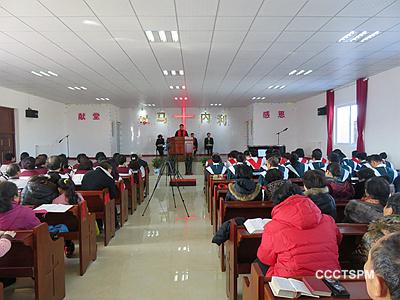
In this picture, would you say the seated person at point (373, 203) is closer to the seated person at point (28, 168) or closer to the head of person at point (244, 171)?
the head of person at point (244, 171)

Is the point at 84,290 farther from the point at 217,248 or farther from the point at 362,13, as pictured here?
the point at 362,13

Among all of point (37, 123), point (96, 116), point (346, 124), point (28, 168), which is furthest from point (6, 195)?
point (96, 116)

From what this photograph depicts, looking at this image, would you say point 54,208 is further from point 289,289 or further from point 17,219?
point 289,289

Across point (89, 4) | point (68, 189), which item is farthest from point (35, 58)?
point (68, 189)

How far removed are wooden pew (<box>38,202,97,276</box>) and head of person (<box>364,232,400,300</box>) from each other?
9.52ft

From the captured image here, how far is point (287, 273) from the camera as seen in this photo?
1.78 meters

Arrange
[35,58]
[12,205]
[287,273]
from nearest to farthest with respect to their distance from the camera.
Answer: [287,273] < [12,205] < [35,58]

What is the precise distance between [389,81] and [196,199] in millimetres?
4928

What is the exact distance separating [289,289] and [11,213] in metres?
2.13

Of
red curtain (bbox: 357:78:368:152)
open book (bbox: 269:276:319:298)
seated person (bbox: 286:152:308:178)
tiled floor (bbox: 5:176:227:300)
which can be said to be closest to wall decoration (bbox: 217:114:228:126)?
red curtain (bbox: 357:78:368:152)

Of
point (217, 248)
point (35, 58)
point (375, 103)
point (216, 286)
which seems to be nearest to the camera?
point (216, 286)

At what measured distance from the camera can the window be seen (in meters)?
9.28

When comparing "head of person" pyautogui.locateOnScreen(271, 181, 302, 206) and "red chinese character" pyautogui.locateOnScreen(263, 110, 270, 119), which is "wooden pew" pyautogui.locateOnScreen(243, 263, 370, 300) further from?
"red chinese character" pyautogui.locateOnScreen(263, 110, 270, 119)

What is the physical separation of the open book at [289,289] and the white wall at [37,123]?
9843 millimetres
